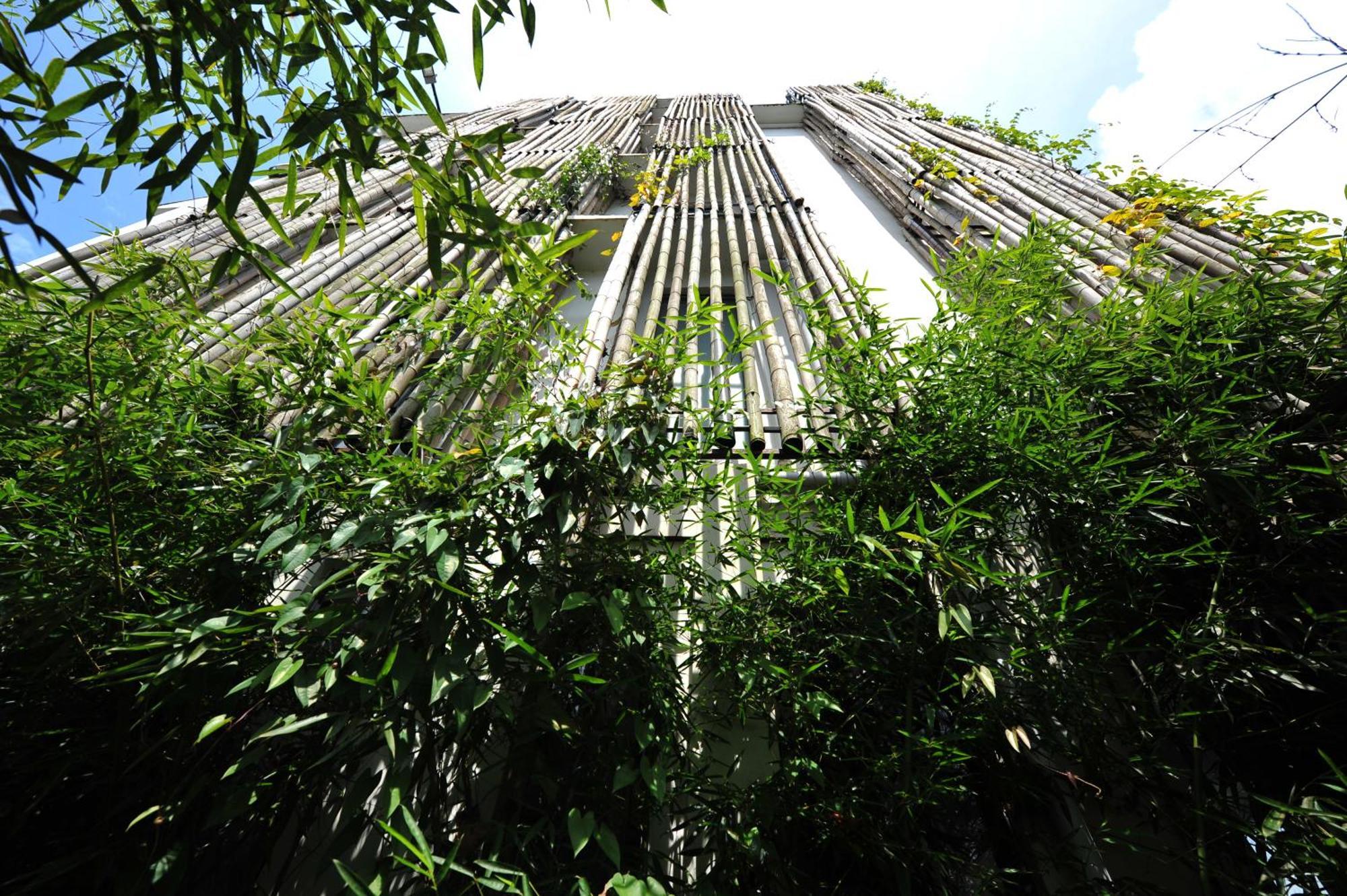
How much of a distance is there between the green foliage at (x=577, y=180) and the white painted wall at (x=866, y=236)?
5.29ft

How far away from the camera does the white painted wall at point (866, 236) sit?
308 cm

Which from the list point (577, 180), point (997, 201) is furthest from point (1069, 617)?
point (577, 180)

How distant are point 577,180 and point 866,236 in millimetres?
2434

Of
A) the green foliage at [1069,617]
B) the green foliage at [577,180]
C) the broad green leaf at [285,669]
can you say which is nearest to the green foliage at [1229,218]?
the green foliage at [1069,617]

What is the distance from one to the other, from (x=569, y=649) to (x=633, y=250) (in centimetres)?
275

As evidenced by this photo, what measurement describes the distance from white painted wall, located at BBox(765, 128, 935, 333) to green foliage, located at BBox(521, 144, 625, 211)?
161cm

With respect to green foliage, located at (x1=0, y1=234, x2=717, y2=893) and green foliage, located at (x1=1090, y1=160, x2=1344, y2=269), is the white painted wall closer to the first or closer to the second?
green foliage, located at (x1=1090, y1=160, x2=1344, y2=269)

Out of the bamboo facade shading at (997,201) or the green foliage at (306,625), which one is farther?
the bamboo facade shading at (997,201)

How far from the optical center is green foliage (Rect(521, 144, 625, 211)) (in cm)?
400

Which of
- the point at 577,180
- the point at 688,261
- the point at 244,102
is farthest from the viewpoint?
the point at 577,180

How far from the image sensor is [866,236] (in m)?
4.03

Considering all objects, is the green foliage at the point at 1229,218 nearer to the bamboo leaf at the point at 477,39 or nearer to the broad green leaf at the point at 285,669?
the bamboo leaf at the point at 477,39

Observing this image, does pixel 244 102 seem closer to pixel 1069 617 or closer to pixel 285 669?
pixel 285 669

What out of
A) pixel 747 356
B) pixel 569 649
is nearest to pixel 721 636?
pixel 569 649
